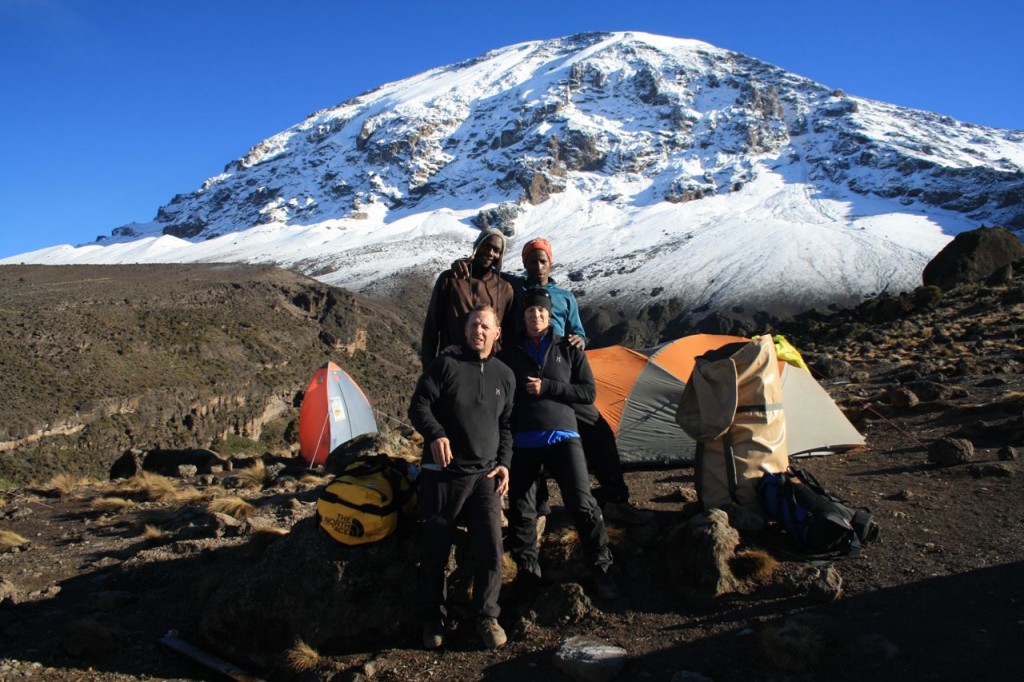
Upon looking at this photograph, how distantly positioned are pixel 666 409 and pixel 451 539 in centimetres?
462

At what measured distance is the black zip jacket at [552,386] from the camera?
4.53 meters

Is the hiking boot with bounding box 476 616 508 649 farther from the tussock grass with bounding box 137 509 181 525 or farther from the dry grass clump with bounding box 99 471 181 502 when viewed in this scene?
the dry grass clump with bounding box 99 471 181 502

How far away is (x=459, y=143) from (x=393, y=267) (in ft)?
307

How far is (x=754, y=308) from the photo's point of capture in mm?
78812

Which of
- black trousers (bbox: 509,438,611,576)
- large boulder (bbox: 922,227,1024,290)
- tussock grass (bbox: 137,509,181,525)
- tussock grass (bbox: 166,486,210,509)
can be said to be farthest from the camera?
large boulder (bbox: 922,227,1024,290)

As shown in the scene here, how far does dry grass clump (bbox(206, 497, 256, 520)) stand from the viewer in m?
7.49

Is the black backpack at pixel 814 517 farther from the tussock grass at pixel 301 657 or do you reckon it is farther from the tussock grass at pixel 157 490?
the tussock grass at pixel 157 490

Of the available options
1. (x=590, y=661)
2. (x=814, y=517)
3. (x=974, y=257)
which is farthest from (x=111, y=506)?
(x=974, y=257)

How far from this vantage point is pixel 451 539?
13.9 ft

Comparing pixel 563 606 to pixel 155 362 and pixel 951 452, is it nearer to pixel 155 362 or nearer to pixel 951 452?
pixel 951 452

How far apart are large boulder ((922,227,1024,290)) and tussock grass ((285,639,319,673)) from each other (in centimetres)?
2977

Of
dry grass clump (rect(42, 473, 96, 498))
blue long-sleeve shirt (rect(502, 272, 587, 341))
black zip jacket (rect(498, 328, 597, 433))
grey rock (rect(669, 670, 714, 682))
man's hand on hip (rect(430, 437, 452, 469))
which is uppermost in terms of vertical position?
blue long-sleeve shirt (rect(502, 272, 587, 341))

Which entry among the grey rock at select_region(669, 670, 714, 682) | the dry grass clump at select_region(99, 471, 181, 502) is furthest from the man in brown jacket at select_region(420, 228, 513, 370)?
the dry grass clump at select_region(99, 471, 181, 502)

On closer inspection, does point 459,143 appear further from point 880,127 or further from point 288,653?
point 288,653
